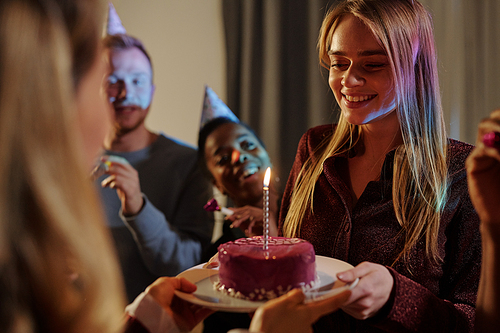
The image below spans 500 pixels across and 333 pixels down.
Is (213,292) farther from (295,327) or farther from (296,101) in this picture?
(296,101)

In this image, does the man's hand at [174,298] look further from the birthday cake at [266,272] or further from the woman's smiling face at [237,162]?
the woman's smiling face at [237,162]

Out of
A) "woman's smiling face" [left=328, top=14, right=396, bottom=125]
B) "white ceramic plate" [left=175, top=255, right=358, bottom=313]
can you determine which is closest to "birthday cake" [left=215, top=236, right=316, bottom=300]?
"white ceramic plate" [left=175, top=255, right=358, bottom=313]

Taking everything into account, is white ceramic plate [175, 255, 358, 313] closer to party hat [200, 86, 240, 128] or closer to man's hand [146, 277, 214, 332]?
man's hand [146, 277, 214, 332]

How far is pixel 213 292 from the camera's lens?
2.58 ft

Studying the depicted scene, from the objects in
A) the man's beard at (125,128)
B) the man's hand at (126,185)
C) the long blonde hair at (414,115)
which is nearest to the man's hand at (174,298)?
the long blonde hair at (414,115)

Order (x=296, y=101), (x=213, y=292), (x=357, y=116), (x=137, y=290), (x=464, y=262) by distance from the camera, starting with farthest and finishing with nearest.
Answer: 1. (x=296, y=101)
2. (x=137, y=290)
3. (x=357, y=116)
4. (x=464, y=262)
5. (x=213, y=292)

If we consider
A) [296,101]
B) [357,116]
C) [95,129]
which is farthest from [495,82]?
[95,129]

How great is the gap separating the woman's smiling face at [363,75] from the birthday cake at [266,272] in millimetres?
471

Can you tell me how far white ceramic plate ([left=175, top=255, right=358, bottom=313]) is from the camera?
0.70 meters

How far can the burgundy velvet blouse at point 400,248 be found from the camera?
2.81 ft

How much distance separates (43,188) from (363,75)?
861 millimetres

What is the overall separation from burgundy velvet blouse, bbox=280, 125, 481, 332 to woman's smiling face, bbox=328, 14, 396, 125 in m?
0.14

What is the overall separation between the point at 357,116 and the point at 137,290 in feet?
4.25

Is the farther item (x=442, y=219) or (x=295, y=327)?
(x=442, y=219)
